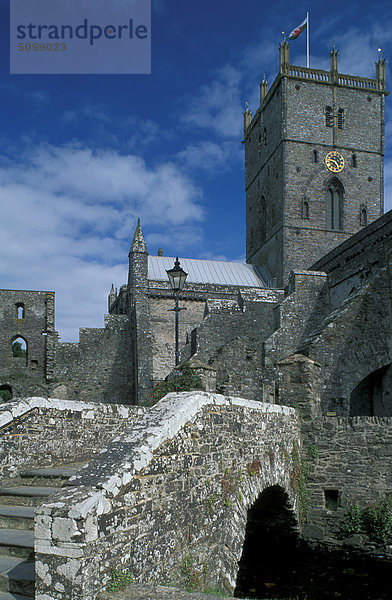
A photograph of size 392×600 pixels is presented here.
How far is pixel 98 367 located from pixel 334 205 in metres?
18.2

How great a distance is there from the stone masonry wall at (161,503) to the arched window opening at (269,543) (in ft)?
7.59

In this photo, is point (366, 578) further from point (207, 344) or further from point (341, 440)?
point (207, 344)

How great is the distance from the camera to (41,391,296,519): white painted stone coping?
3.65m

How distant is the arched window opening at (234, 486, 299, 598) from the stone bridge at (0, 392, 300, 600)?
6.24ft

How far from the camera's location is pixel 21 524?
201 inches

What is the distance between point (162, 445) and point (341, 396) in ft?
29.2

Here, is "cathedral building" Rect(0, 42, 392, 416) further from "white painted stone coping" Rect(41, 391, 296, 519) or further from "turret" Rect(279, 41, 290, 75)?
"white painted stone coping" Rect(41, 391, 296, 519)

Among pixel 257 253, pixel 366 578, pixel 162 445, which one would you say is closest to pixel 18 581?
pixel 162 445

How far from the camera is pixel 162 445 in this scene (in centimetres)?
464

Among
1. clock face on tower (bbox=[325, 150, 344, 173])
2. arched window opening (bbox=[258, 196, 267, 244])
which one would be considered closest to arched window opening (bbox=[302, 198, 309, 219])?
clock face on tower (bbox=[325, 150, 344, 173])

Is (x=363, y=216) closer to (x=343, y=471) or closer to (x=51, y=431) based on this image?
(x=343, y=471)

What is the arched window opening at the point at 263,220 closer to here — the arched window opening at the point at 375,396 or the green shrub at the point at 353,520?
the arched window opening at the point at 375,396

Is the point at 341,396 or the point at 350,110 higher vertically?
the point at 350,110

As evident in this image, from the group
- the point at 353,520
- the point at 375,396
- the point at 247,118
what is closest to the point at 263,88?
the point at 247,118
